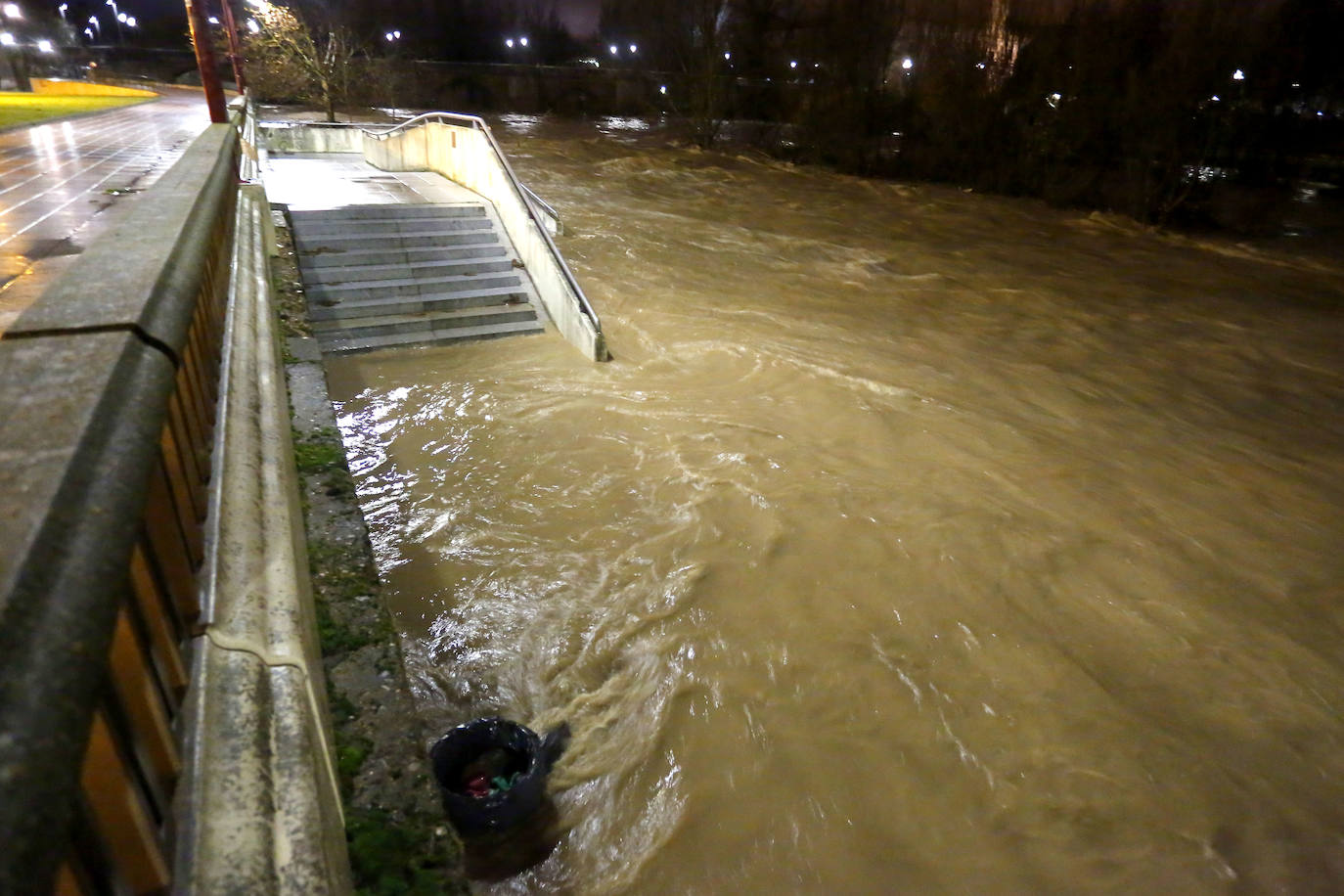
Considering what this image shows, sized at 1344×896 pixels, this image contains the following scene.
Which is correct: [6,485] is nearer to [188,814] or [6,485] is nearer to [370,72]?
[188,814]

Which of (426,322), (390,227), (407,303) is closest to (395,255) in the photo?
(390,227)

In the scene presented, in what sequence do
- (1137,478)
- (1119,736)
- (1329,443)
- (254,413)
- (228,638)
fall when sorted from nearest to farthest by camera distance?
(228,638) → (254,413) → (1119,736) → (1137,478) → (1329,443)

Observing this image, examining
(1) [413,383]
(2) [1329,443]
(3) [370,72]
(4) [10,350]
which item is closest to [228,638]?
(4) [10,350]

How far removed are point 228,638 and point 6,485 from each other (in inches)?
35.2

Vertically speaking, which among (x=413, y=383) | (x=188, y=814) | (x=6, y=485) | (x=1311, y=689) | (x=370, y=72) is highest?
(x=370, y=72)

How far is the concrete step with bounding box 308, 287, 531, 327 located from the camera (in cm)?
904

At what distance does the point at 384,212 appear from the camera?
1074 cm

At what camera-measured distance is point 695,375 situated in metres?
9.16

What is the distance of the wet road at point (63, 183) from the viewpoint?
5.50 m

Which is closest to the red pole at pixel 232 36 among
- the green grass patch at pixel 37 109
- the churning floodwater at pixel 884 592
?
the green grass patch at pixel 37 109

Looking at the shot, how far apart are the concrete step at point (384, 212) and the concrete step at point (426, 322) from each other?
215 centimetres

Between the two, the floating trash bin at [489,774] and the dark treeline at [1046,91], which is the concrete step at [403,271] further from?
the dark treeline at [1046,91]

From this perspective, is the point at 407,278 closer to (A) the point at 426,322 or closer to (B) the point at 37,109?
(A) the point at 426,322

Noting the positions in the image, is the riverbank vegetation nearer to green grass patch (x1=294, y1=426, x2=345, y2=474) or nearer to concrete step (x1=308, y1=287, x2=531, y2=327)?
concrete step (x1=308, y1=287, x2=531, y2=327)
